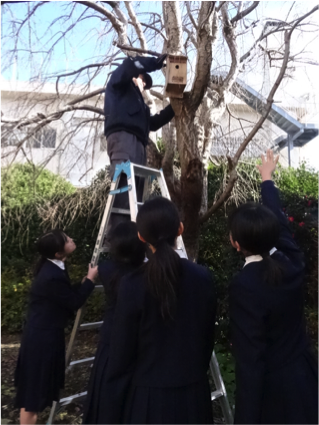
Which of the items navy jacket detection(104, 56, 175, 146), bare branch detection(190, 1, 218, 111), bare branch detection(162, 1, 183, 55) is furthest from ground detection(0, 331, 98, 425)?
bare branch detection(162, 1, 183, 55)

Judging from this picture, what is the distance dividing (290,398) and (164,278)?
0.72 m

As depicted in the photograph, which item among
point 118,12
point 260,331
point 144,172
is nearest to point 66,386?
point 144,172

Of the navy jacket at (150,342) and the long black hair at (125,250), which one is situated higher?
the long black hair at (125,250)

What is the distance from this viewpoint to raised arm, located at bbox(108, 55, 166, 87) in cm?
249

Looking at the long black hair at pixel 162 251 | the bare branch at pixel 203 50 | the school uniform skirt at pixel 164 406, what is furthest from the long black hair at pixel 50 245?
the bare branch at pixel 203 50

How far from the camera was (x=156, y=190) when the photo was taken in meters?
4.74

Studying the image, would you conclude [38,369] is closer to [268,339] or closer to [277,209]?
[268,339]

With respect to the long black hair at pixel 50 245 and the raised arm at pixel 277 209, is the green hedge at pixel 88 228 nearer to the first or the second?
the raised arm at pixel 277 209

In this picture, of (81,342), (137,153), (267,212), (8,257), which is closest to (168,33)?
(137,153)

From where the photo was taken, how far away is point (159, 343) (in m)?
1.37

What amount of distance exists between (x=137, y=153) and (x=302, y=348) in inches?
71.3

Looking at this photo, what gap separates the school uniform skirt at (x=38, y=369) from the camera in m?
2.20

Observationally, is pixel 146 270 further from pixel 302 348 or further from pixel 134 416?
pixel 302 348

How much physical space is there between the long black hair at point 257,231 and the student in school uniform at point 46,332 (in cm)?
115
